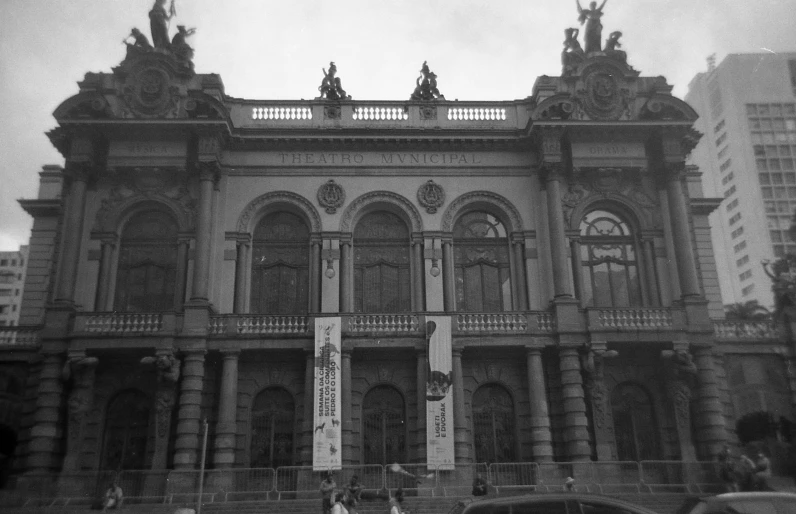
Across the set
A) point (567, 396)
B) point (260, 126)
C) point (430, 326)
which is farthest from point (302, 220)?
point (567, 396)

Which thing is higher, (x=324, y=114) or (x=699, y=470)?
(x=324, y=114)

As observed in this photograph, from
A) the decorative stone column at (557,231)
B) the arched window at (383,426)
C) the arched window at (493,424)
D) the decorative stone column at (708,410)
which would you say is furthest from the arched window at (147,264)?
the decorative stone column at (708,410)

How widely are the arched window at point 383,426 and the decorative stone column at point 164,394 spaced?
7186 mm

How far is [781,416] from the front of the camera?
26.6 metres

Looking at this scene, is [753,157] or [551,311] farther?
[753,157]

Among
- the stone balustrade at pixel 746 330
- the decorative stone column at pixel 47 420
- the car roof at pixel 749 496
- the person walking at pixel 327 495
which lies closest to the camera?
the car roof at pixel 749 496

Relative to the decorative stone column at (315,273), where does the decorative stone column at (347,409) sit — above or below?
below

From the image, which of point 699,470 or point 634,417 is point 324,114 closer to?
point 634,417

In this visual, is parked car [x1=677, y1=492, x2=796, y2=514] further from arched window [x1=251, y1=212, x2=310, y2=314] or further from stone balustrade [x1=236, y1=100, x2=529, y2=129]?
stone balustrade [x1=236, y1=100, x2=529, y2=129]

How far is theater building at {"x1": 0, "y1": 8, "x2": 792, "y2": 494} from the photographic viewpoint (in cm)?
2550

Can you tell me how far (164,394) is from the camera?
25.1m

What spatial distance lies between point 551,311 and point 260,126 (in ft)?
48.3

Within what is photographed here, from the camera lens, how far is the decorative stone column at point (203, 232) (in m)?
26.6

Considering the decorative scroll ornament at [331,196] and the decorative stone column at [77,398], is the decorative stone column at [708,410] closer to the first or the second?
the decorative scroll ornament at [331,196]
